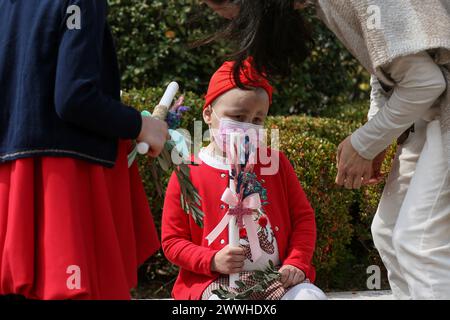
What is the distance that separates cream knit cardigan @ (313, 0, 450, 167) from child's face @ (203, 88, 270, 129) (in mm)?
734

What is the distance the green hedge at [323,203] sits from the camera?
511 cm

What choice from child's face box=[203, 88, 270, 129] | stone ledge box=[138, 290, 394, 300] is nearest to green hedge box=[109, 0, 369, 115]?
stone ledge box=[138, 290, 394, 300]

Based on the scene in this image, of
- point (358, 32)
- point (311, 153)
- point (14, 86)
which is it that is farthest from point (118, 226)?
point (311, 153)

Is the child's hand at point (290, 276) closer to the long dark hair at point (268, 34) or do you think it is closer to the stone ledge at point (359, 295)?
the long dark hair at point (268, 34)

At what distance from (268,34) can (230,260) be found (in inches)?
33.3

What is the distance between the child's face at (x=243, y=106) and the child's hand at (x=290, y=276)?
2.03 feet

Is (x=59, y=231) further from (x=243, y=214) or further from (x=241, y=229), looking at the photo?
(x=241, y=229)

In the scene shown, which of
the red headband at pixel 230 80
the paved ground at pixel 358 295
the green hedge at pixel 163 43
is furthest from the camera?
the green hedge at pixel 163 43

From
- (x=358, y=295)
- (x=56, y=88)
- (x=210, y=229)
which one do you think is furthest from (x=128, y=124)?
(x=358, y=295)

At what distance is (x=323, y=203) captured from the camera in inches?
202

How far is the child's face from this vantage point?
3369 millimetres

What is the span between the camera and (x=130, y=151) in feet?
9.00

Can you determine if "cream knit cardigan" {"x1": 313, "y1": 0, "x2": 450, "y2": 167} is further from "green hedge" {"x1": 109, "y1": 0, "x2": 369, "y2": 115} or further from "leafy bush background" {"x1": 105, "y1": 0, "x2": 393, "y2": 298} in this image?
"green hedge" {"x1": 109, "y1": 0, "x2": 369, "y2": 115}

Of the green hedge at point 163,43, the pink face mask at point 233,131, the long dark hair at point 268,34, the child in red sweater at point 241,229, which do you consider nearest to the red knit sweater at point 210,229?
the child in red sweater at point 241,229
